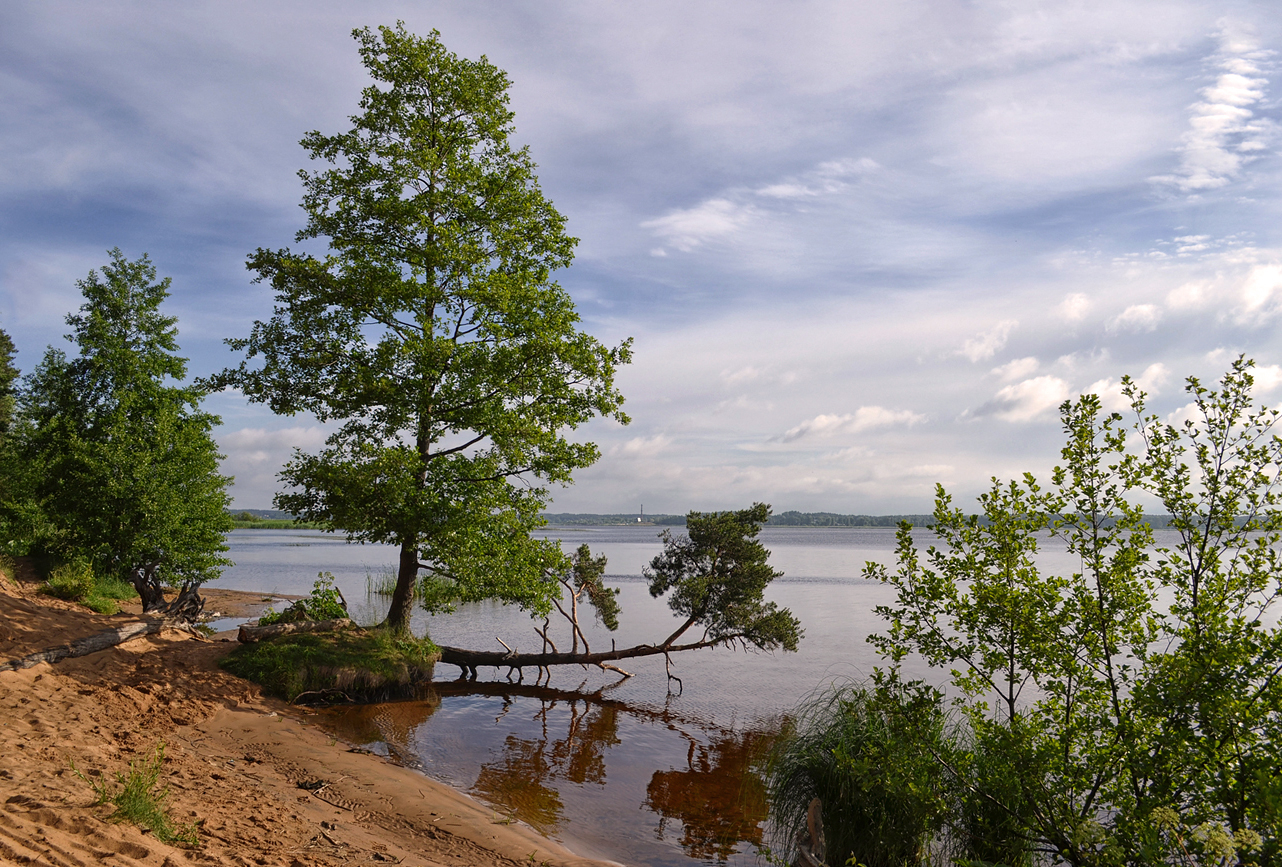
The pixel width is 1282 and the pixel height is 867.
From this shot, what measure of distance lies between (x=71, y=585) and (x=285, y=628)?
828 cm

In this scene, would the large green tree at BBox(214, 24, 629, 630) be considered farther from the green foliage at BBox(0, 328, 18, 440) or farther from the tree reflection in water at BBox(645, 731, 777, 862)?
the green foliage at BBox(0, 328, 18, 440)

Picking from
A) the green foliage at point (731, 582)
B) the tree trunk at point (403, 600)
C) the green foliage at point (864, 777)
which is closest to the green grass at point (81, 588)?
the tree trunk at point (403, 600)

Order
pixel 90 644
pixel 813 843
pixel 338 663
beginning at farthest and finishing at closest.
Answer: pixel 338 663, pixel 90 644, pixel 813 843

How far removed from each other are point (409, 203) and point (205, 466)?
44.9 feet

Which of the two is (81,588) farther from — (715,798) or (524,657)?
(715,798)

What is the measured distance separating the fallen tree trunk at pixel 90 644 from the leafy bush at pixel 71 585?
5504mm

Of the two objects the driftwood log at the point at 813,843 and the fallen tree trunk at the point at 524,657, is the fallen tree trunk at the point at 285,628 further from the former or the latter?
the driftwood log at the point at 813,843

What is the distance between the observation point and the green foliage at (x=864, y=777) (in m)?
5.62

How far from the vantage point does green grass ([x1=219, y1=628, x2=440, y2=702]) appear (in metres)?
13.9

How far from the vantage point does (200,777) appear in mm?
7922

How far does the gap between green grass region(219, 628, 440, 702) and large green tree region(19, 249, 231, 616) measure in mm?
7328

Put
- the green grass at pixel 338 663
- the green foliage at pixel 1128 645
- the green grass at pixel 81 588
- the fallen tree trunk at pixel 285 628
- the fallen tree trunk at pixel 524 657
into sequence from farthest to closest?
the green grass at pixel 81 588, the fallen tree trunk at pixel 524 657, the fallen tree trunk at pixel 285 628, the green grass at pixel 338 663, the green foliage at pixel 1128 645

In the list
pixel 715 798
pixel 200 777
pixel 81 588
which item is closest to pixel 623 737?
pixel 715 798

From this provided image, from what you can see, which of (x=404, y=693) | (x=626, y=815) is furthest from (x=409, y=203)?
(x=626, y=815)
